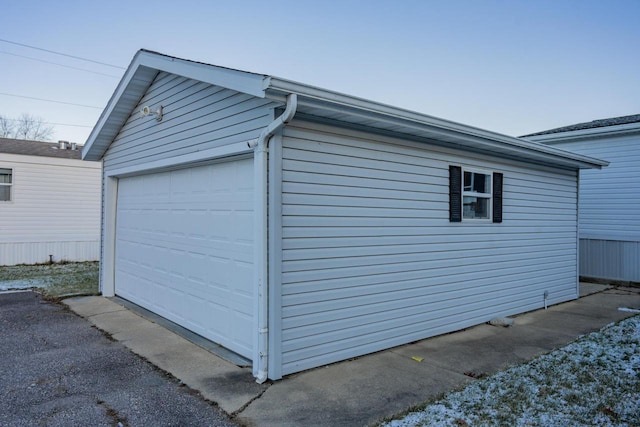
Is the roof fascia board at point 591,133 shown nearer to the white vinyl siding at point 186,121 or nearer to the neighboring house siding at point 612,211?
the neighboring house siding at point 612,211

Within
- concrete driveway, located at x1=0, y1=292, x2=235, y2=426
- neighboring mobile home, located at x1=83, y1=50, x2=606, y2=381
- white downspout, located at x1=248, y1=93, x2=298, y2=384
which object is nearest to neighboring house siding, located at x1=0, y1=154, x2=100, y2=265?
neighboring mobile home, located at x1=83, y1=50, x2=606, y2=381

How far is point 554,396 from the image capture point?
3.65 meters

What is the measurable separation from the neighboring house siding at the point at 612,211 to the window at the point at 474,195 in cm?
595

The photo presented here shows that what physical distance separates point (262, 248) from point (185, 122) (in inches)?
104

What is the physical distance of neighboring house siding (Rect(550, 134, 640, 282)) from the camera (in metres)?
10.4

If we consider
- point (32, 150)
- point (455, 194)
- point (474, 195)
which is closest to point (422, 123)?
point (455, 194)

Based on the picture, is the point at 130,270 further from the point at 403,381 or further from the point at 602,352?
the point at 602,352

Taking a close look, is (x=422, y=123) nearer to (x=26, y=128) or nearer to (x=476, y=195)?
(x=476, y=195)

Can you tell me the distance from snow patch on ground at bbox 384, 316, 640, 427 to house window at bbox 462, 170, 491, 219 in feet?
7.62

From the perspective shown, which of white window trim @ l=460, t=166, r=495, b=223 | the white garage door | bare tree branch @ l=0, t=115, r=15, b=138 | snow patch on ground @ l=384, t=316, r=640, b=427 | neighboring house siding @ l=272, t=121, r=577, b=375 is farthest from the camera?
bare tree branch @ l=0, t=115, r=15, b=138

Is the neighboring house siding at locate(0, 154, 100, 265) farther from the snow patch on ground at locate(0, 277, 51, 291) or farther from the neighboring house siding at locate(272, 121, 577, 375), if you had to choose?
the neighboring house siding at locate(272, 121, 577, 375)

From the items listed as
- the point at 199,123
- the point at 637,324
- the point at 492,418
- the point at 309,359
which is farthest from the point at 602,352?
the point at 199,123

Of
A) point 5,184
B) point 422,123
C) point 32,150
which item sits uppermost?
point 32,150

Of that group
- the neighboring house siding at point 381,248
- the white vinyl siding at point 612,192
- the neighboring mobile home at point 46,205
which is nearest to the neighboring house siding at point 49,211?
the neighboring mobile home at point 46,205
